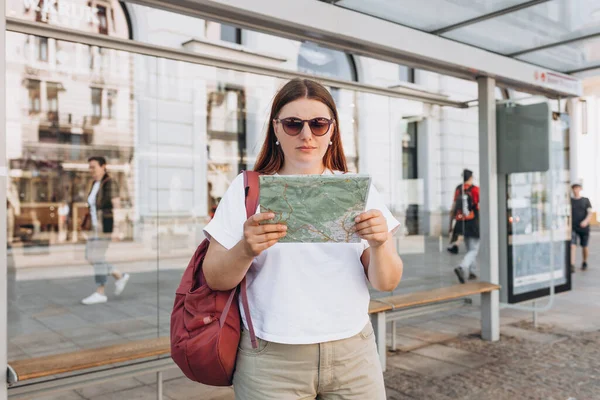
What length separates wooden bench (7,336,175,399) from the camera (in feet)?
9.91

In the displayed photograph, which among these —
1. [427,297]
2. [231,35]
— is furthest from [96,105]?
[231,35]

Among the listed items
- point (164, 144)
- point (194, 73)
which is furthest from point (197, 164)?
point (194, 73)

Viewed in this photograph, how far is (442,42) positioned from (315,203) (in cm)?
415

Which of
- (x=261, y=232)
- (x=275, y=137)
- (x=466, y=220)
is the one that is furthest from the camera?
(x=466, y=220)

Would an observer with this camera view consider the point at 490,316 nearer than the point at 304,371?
No

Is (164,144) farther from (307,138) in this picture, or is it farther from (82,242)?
(307,138)

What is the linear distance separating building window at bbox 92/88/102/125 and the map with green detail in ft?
18.3

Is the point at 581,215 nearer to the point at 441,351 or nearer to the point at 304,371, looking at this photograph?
the point at 441,351

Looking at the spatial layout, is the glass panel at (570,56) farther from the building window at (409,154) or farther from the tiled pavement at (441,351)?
the tiled pavement at (441,351)

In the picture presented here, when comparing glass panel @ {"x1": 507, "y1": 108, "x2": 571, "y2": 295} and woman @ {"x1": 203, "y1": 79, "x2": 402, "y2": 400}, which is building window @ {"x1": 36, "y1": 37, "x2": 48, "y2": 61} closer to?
woman @ {"x1": 203, "y1": 79, "x2": 402, "y2": 400}

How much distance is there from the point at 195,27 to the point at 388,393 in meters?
7.49

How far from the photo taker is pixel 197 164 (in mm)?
6359

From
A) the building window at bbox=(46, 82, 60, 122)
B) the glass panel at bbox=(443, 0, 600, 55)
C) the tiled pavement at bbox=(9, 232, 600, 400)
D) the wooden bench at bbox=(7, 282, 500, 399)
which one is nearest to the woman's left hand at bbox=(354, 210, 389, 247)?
the wooden bench at bbox=(7, 282, 500, 399)

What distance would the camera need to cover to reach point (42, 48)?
5.70 meters
